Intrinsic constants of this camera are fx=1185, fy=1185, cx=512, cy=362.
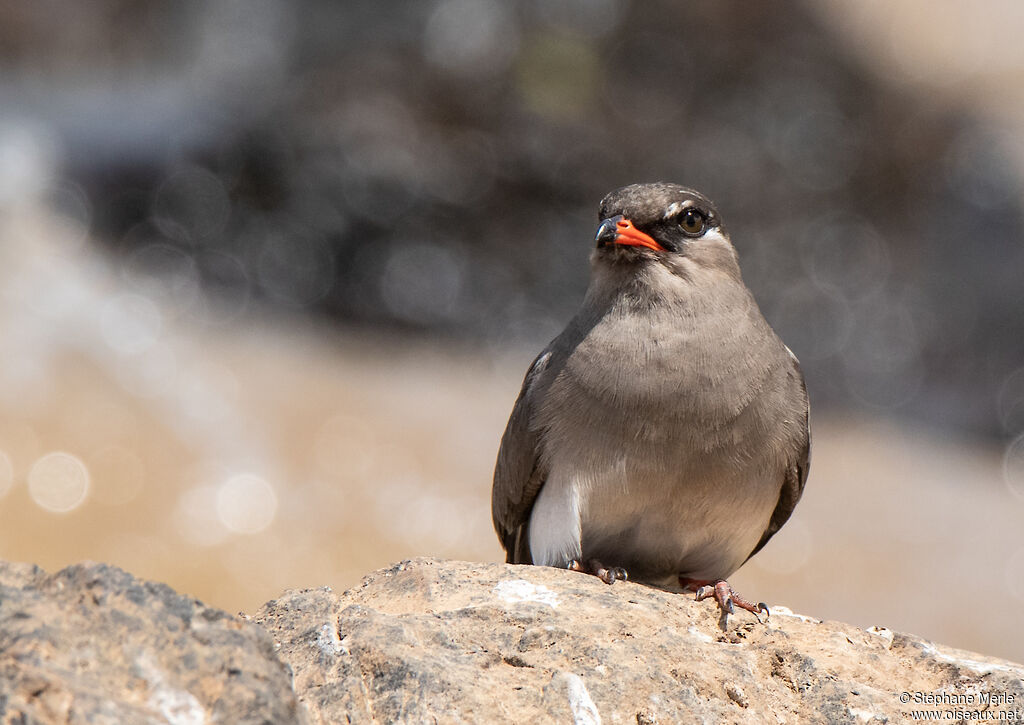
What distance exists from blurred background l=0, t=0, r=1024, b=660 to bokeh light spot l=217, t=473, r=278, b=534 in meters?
2.08

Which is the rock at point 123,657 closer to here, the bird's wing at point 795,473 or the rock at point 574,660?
the rock at point 574,660

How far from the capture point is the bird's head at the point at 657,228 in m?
7.62

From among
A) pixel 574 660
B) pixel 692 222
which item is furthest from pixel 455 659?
pixel 692 222

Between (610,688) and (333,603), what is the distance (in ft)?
4.46

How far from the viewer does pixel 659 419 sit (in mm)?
7051

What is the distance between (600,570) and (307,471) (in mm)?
9301

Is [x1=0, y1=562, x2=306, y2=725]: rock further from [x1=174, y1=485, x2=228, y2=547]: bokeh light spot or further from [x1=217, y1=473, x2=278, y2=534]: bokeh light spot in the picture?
[x1=217, y1=473, x2=278, y2=534]: bokeh light spot

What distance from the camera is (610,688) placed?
204 inches

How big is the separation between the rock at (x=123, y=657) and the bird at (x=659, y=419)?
111 inches

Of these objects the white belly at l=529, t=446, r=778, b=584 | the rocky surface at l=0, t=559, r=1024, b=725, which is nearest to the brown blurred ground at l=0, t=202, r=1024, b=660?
the white belly at l=529, t=446, r=778, b=584

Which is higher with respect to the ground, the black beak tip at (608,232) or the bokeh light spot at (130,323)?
Answer: the bokeh light spot at (130,323)

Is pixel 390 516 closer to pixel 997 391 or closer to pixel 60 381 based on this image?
pixel 60 381

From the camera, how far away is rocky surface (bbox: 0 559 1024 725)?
4023 millimetres

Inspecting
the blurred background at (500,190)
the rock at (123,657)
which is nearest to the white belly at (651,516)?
the rock at (123,657)
